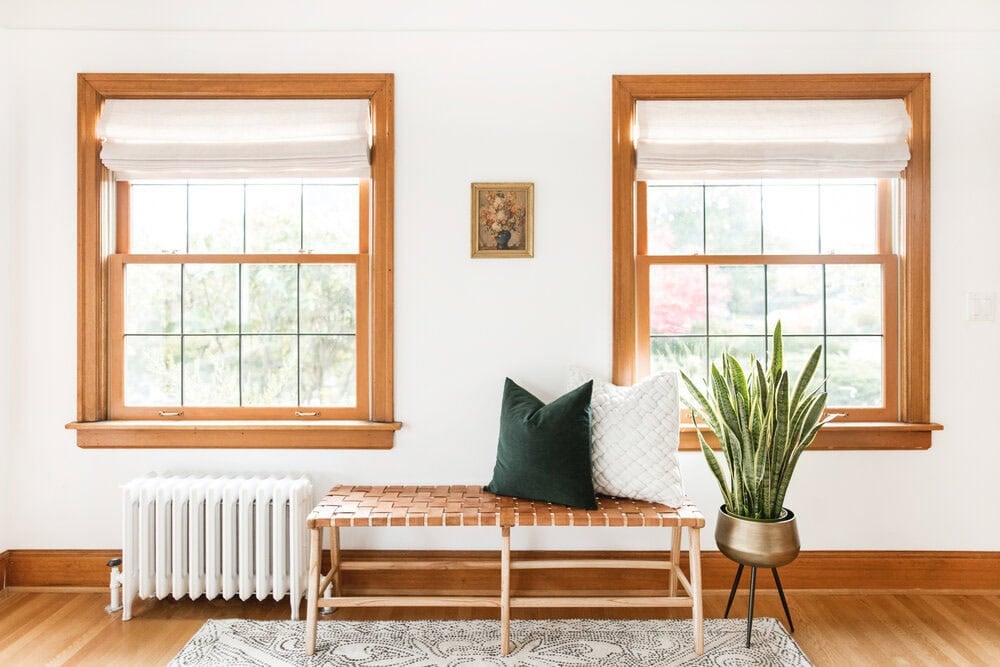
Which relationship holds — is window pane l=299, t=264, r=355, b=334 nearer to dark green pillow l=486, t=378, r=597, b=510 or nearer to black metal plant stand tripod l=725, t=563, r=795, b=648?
dark green pillow l=486, t=378, r=597, b=510

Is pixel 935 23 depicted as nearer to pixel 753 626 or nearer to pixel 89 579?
pixel 753 626

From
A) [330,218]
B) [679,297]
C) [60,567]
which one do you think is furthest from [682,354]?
[60,567]

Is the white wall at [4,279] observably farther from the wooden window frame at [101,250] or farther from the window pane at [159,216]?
the window pane at [159,216]

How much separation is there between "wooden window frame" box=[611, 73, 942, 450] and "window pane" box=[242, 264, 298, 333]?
156 cm

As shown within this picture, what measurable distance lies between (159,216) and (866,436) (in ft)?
11.7

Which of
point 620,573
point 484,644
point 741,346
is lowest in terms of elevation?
point 484,644

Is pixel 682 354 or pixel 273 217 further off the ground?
pixel 273 217

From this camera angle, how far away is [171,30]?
290cm

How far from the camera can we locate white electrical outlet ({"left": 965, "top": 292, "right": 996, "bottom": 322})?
2.89 m

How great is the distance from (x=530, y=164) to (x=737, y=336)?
1.30 m

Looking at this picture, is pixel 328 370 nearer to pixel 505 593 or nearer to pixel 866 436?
pixel 505 593

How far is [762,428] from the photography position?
2418 millimetres

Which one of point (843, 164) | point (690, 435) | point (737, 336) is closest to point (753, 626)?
point (690, 435)

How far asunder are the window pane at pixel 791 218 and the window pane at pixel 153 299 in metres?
2.90
